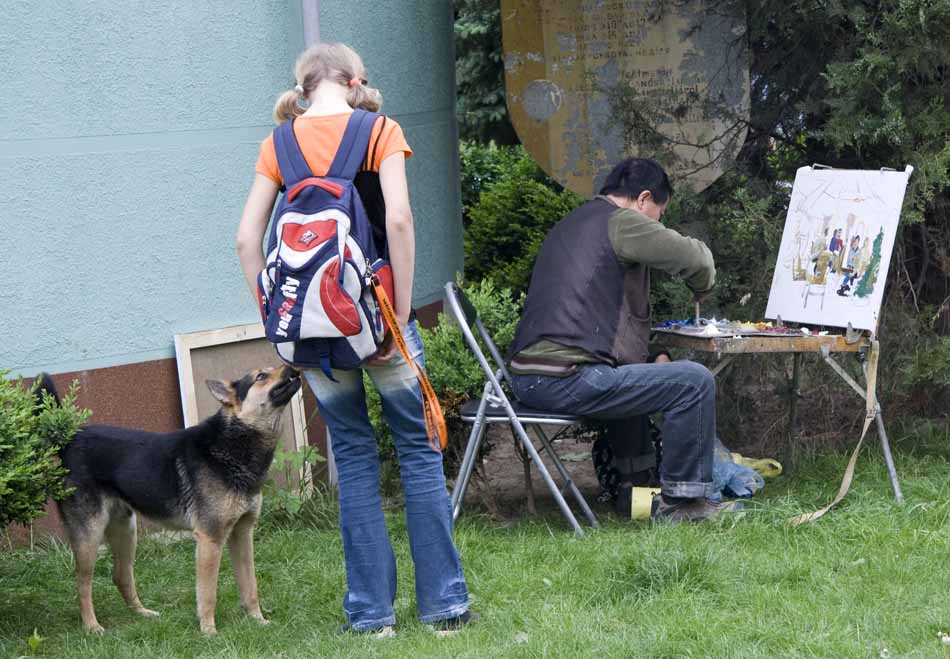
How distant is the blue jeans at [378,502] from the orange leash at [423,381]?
0.02m

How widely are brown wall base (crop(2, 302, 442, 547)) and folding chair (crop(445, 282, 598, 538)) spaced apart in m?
1.43

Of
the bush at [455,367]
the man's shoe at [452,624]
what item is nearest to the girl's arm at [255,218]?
the man's shoe at [452,624]

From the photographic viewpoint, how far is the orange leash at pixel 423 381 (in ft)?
12.3

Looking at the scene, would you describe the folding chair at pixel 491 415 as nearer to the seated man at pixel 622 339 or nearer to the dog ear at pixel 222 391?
the seated man at pixel 622 339

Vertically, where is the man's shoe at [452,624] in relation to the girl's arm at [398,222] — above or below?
below

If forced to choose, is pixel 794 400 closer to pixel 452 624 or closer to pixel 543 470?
pixel 543 470

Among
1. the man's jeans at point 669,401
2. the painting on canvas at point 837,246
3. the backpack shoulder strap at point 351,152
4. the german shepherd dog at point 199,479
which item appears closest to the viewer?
the backpack shoulder strap at point 351,152

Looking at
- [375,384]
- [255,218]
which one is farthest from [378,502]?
[255,218]

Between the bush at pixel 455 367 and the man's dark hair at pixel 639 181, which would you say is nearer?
the man's dark hair at pixel 639 181

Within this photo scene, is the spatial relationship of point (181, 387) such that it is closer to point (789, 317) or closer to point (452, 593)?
point (452, 593)

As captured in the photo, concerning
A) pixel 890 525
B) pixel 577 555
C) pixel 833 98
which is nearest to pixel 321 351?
pixel 577 555

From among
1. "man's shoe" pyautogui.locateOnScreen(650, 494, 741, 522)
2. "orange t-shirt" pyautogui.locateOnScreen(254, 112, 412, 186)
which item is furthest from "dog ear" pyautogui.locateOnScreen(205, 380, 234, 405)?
"man's shoe" pyautogui.locateOnScreen(650, 494, 741, 522)

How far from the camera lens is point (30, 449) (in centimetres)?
413

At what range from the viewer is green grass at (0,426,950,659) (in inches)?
152
